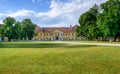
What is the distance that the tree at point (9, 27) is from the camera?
96.0m

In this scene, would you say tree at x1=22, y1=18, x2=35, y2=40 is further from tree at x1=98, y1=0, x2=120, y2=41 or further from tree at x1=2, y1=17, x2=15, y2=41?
tree at x1=98, y1=0, x2=120, y2=41

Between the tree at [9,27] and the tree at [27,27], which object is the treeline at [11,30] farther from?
the tree at [27,27]

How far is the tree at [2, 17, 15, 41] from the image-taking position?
96.0 meters

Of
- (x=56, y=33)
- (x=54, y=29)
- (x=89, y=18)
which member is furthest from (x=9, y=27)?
(x=54, y=29)

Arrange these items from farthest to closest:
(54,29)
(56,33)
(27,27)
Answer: (54,29) → (56,33) → (27,27)

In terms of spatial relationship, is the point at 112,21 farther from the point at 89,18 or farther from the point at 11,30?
the point at 11,30

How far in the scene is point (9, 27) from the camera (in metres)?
96.4

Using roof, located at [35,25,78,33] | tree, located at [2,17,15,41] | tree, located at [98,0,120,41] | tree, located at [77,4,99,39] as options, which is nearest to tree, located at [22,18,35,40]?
tree, located at [2,17,15,41]

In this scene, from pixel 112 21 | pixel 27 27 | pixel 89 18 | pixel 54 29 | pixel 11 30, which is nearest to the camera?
pixel 112 21

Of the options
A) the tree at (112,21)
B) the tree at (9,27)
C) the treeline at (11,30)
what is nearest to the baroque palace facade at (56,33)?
the treeline at (11,30)

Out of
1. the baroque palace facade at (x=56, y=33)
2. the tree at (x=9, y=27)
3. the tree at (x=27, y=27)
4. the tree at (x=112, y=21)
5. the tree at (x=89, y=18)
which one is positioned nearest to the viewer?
the tree at (x=112, y=21)

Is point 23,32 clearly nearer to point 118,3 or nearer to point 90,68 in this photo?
point 118,3

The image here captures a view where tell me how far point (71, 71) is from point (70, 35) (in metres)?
154

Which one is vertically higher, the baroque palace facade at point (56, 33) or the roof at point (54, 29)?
the roof at point (54, 29)
